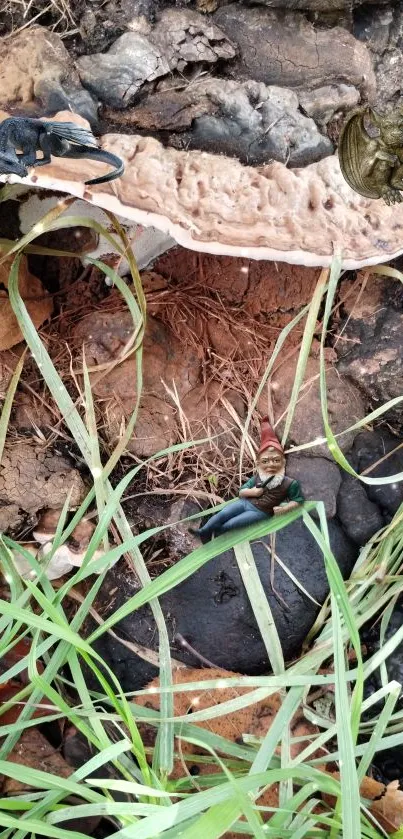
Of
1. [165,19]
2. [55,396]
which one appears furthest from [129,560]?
[165,19]

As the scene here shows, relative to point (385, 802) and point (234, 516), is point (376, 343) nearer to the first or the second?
point (234, 516)

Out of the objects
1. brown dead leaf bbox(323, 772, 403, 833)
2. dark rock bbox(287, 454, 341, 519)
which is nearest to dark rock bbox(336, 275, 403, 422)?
dark rock bbox(287, 454, 341, 519)

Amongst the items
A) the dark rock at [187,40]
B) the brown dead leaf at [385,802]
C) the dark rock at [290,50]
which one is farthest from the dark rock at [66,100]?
the brown dead leaf at [385,802]

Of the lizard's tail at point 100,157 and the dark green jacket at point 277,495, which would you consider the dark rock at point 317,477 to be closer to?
the dark green jacket at point 277,495

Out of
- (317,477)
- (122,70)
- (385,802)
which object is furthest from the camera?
(317,477)

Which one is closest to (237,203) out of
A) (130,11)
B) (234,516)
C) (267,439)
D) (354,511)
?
(130,11)

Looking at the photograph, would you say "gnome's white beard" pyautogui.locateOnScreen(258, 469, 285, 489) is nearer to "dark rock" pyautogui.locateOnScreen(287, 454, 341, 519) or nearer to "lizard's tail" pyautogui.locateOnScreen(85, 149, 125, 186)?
"dark rock" pyautogui.locateOnScreen(287, 454, 341, 519)
